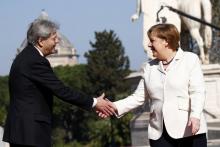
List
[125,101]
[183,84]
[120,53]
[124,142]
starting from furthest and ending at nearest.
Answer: [120,53], [124,142], [125,101], [183,84]

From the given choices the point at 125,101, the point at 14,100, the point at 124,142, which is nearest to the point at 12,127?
the point at 14,100

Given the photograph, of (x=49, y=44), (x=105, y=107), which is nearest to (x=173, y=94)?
(x=105, y=107)

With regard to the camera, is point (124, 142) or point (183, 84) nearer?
point (183, 84)

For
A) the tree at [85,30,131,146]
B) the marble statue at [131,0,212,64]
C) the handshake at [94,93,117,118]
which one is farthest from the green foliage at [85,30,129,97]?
the handshake at [94,93,117,118]

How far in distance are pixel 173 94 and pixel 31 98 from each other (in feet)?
3.50

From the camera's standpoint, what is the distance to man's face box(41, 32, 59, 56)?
5844 mm

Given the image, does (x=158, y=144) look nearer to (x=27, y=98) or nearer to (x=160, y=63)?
(x=160, y=63)

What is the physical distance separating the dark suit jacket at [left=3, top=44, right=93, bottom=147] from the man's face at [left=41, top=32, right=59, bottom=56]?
0.08m

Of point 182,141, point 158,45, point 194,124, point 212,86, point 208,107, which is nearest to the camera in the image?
point 194,124

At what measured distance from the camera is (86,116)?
85.7 metres

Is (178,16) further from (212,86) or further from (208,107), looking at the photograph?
(208,107)

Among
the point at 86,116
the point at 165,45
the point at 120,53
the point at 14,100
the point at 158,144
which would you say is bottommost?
the point at 86,116

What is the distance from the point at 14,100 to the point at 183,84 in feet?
4.21

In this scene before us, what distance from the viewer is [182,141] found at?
570cm
